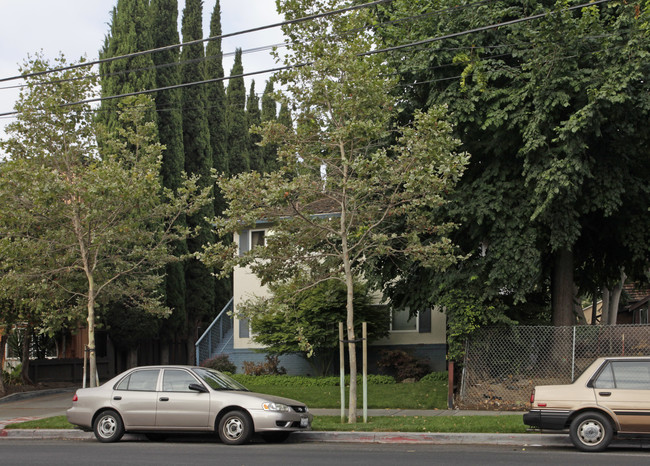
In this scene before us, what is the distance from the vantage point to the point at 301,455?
11484 mm

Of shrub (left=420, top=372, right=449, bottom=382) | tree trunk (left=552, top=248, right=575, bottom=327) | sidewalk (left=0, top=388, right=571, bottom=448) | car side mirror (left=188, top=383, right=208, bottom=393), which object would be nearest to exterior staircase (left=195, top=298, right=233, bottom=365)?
sidewalk (left=0, top=388, right=571, bottom=448)

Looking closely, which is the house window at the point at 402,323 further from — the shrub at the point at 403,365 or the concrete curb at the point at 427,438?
the concrete curb at the point at 427,438

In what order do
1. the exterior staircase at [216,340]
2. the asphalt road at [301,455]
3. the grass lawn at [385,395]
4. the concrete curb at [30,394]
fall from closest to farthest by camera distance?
the asphalt road at [301,455]
the grass lawn at [385,395]
the concrete curb at [30,394]
the exterior staircase at [216,340]

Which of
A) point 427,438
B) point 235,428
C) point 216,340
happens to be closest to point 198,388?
point 235,428

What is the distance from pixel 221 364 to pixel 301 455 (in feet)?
51.0

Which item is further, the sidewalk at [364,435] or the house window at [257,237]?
the house window at [257,237]

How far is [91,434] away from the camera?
1527cm

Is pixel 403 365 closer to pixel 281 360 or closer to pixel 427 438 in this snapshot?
pixel 281 360

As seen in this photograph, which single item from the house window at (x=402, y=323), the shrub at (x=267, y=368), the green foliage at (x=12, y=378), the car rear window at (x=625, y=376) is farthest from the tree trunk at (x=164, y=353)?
the car rear window at (x=625, y=376)

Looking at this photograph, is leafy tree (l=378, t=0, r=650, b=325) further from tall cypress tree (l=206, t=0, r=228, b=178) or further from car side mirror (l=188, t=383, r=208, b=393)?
tall cypress tree (l=206, t=0, r=228, b=178)

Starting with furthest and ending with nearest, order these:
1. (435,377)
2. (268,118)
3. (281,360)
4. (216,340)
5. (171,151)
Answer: (268,118) < (171,151) < (216,340) < (281,360) < (435,377)

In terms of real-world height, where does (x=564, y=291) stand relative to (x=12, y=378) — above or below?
above

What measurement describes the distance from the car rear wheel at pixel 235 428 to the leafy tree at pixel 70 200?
16.9 feet

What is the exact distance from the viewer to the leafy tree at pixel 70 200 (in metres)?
16.5
